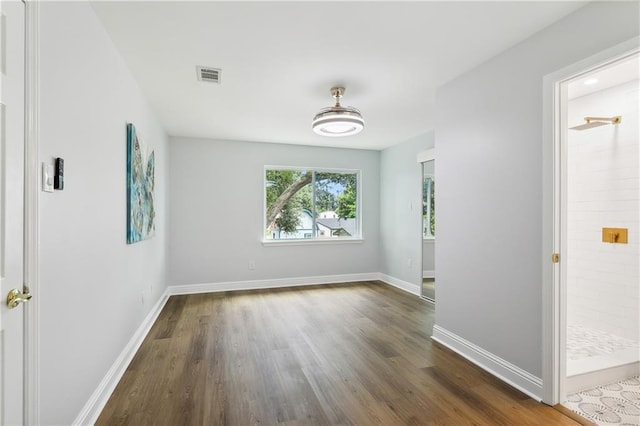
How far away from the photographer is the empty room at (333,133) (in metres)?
1.41

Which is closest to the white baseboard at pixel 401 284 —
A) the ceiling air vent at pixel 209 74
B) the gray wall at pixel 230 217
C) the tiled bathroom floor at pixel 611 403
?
the gray wall at pixel 230 217

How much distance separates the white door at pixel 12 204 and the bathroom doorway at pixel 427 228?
4.32m

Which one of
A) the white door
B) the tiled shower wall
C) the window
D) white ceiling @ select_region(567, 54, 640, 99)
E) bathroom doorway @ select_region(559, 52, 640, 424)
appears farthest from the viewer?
the window

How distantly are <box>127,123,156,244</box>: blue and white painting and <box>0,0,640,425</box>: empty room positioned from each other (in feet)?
0.09

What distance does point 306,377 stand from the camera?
2.37 meters

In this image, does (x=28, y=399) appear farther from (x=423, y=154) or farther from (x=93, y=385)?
(x=423, y=154)

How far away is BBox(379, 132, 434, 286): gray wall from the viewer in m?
4.83

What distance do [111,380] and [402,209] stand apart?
14.1 feet

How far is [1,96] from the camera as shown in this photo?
1.08 metres

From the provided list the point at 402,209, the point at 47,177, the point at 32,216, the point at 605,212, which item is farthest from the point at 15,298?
the point at 402,209

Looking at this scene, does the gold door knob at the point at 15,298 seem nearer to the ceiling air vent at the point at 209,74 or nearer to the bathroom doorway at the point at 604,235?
the ceiling air vent at the point at 209,74

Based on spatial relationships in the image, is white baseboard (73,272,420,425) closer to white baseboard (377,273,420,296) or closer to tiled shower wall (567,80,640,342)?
→ white baseboard (377,273,420,296)

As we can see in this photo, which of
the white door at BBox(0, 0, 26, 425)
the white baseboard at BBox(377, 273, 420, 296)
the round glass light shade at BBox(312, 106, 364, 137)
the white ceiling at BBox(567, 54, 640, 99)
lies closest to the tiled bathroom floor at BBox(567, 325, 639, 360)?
the white baseboard at BBox(377, 273, 420, 296)

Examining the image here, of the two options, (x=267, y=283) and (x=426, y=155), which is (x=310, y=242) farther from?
(x=426, y=155)
